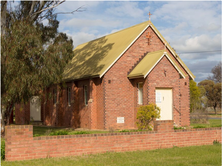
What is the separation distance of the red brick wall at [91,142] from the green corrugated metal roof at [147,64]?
28.1 ft

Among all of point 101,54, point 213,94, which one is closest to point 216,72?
point 213,94

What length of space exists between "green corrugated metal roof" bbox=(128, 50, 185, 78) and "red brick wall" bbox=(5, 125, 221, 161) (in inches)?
338

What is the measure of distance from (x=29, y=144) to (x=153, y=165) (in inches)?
162

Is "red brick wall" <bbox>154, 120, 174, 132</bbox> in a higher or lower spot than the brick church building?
lower

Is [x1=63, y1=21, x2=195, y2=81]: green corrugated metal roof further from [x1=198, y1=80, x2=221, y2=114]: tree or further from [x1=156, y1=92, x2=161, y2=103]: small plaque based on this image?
Result: [x1=198, y1=80, x2=221, y2=114]: tree

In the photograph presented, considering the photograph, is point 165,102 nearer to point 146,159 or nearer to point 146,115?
point 146,115

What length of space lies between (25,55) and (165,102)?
11.3 metres

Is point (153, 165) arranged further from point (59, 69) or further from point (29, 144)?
point (59, 69)

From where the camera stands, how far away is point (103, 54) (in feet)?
86.1

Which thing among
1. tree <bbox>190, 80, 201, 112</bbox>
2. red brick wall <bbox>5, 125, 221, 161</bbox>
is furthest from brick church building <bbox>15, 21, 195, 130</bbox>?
tree <bbox>190, 80, 201, 112</bbox>

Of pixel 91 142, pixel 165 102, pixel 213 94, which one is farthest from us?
pixel 213 94

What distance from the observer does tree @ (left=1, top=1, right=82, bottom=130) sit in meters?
15.8

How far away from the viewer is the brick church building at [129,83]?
2300cm

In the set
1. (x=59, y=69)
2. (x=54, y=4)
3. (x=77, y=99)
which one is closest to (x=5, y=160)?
(x=59, y=69)
